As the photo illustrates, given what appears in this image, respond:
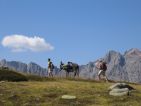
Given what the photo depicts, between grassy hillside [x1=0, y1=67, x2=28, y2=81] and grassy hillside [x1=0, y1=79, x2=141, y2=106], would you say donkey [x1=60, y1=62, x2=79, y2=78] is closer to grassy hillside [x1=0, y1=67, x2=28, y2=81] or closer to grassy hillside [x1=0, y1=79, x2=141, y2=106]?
grassy hillside [x1=0, y1=67, x2=28, y2=81]

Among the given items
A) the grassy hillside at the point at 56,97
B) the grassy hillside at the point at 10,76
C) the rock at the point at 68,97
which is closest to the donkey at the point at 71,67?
the grassy hillside at the point at 10,76

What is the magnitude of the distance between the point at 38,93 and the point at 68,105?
5.75m

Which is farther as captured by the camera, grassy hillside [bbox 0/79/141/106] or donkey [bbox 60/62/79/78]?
donkey [bbox 60/62/79/78]

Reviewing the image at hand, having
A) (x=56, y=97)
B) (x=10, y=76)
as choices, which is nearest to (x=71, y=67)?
(x=10, y=76)

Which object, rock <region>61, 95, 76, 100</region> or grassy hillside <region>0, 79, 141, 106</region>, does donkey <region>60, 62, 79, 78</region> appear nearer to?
grassy hillside <region>0, 79, 141, 106</region>

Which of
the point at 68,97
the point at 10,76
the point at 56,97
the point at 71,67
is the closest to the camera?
the point at 68,97

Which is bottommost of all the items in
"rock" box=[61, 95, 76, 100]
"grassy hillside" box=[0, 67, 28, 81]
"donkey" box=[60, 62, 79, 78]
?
"rock" box=[61, 95, 76, 100]

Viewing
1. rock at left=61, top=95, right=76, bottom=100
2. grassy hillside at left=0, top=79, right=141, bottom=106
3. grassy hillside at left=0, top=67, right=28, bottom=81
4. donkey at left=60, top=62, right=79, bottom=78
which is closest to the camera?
grassy hillside at left=0, top=79, right=141, bottom=106

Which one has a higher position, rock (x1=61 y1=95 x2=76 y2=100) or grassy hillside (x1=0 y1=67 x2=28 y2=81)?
grassy hillside (x1=0 y1=67 x2=28 y2=81)

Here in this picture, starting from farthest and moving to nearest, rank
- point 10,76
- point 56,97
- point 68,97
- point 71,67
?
point 71,67 < point 10,76 < point 56,97 < point 68,97

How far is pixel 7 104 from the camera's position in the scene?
35.4 metres

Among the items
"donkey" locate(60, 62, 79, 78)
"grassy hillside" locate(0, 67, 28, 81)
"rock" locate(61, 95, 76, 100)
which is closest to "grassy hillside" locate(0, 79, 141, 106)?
"rock" locate(61, 95, 76, 100)

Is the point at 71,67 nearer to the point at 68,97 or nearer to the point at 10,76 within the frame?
the point at 10,76

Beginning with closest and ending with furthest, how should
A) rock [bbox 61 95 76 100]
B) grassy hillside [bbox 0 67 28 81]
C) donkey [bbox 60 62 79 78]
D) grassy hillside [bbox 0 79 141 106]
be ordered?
grassy hillside [bbox 0 79 141 106] < rock [bbox 61 95 76 100] < grassy hillside [bbox 0 67 28 81] < donkey [bbox 60 62 79 78]
